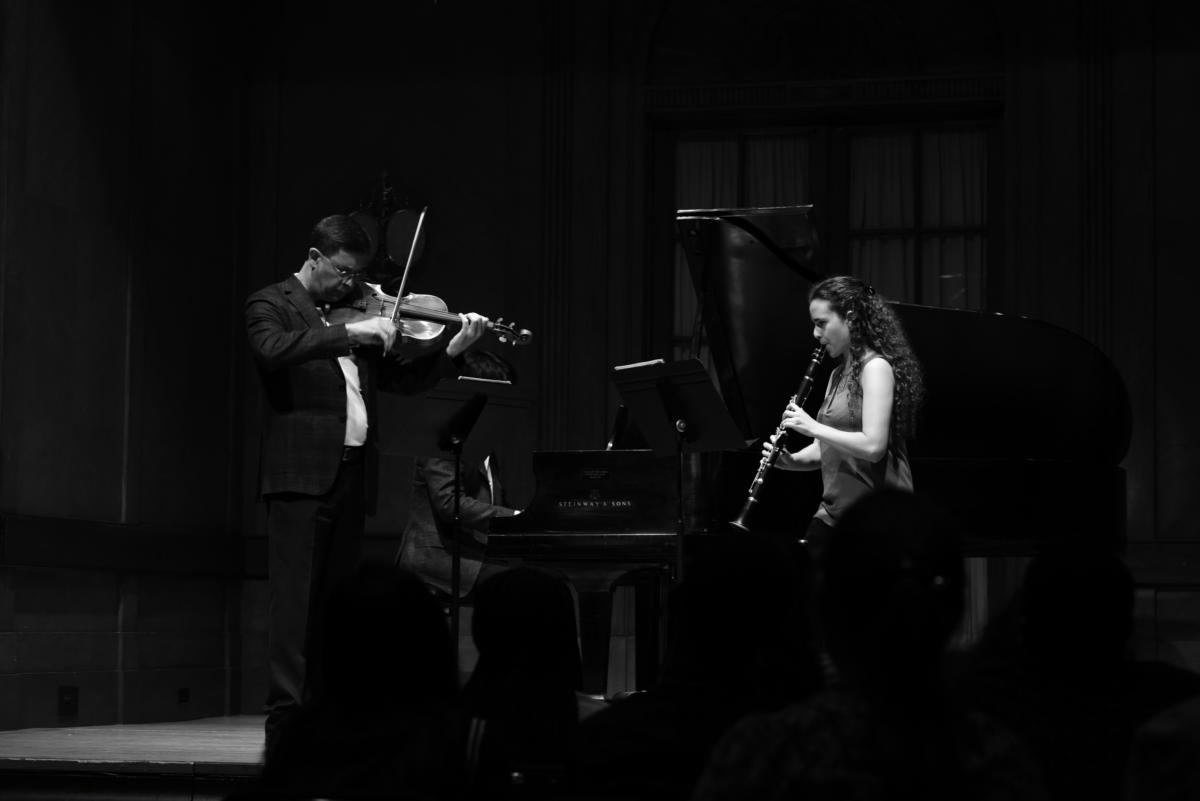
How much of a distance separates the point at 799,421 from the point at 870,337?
1.08 feet

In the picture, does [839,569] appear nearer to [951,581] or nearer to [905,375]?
[951,581]

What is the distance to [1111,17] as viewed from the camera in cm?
722

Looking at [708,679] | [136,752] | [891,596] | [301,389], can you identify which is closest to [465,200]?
[301,389]

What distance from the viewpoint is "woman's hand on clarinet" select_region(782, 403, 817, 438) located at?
4.32 metres

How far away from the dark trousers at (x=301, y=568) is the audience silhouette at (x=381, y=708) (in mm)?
2481

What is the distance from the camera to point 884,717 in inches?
62.7

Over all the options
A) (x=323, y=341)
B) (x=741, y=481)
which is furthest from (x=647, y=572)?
(x=323, y=341)

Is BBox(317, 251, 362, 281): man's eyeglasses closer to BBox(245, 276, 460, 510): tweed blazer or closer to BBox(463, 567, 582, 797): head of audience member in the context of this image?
BBox(245, 276, 460, 510): tweed blazer

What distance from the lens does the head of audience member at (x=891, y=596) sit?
1.60m

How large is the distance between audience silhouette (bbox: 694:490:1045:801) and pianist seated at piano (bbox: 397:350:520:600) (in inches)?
151

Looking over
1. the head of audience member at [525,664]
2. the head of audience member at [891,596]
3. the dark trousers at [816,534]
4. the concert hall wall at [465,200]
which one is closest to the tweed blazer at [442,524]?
the concert hall wall at [465,200]

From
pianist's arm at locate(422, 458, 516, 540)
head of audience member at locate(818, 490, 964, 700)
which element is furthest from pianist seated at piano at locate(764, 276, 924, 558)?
head of audience member at locate(818, 490, 964, 700)

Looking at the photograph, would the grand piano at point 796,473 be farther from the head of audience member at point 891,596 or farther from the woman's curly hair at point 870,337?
the head of audience member at point 891,596

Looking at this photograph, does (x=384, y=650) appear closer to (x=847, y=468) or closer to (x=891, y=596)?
(x=891, y=596)
